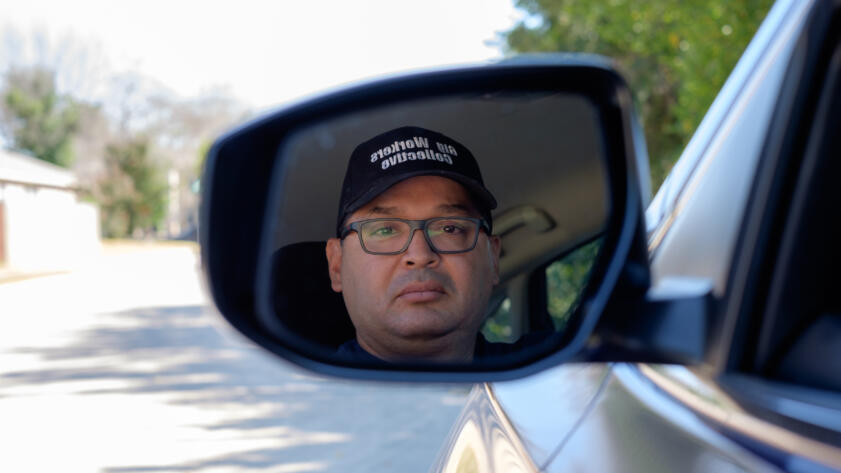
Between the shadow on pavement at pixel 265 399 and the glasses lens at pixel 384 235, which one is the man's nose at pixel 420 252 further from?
the shadow on pavement at pixel 265 399

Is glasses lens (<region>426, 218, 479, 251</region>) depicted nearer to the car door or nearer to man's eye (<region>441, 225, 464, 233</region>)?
man's eye (<region>441, 225, 464, 233</region>)

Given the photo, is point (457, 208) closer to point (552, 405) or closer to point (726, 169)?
point (726, 169)

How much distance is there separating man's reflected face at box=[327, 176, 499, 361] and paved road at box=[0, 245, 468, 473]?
0.27m

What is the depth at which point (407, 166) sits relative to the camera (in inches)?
48.3

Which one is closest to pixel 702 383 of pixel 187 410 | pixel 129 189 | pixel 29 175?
pixel 187 410

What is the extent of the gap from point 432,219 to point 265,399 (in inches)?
293

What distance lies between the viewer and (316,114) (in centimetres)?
144

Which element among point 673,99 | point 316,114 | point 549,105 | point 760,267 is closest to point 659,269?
point 760,267

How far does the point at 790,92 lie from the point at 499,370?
506 millimetres

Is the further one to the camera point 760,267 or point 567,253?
point 567,253

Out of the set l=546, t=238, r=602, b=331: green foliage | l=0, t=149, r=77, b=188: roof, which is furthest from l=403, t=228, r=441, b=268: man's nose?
l=0, t=149, r=77, b=188: roof

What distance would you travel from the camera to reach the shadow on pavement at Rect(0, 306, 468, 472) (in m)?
6.14

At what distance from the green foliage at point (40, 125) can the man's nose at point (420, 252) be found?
2342 inches

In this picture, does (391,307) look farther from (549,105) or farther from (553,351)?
(549,105)
